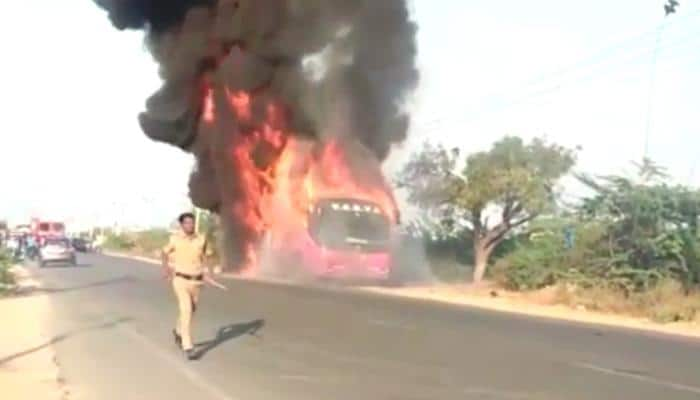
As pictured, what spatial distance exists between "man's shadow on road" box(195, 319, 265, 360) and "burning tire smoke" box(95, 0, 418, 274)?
22990mm

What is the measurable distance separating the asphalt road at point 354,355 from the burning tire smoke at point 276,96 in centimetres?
1723

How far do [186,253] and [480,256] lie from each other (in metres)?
41.6

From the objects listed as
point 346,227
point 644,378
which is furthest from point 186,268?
point 346,227

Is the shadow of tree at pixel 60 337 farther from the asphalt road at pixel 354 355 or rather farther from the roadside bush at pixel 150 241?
Answer: the roadside bush at pixel 150 241

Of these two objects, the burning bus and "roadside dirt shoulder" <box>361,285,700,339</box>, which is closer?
"roadside dirt shoulder" <box>361,285,700,339</box>

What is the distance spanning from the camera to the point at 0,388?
46.2 ft

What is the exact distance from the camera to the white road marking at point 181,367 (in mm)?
13562

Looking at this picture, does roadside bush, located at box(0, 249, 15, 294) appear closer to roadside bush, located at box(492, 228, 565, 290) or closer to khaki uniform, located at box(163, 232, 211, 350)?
roadside bush, located at box(492, 228, 565, 290)

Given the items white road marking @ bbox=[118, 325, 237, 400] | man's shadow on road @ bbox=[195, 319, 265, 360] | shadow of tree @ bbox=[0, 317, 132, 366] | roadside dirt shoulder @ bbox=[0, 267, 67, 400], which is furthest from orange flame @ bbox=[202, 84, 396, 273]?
white road marking @ bbox=[118, 325, 237, 400]

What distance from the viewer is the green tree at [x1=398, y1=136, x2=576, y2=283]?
192 ft

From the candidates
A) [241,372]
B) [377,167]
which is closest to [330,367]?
[241,372]

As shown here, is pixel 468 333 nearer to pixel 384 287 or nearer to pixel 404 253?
pixel 384 287

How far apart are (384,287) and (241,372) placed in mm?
32358

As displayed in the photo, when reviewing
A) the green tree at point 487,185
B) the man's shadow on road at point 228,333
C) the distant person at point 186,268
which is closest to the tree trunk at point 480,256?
the green tree at point 487,185
